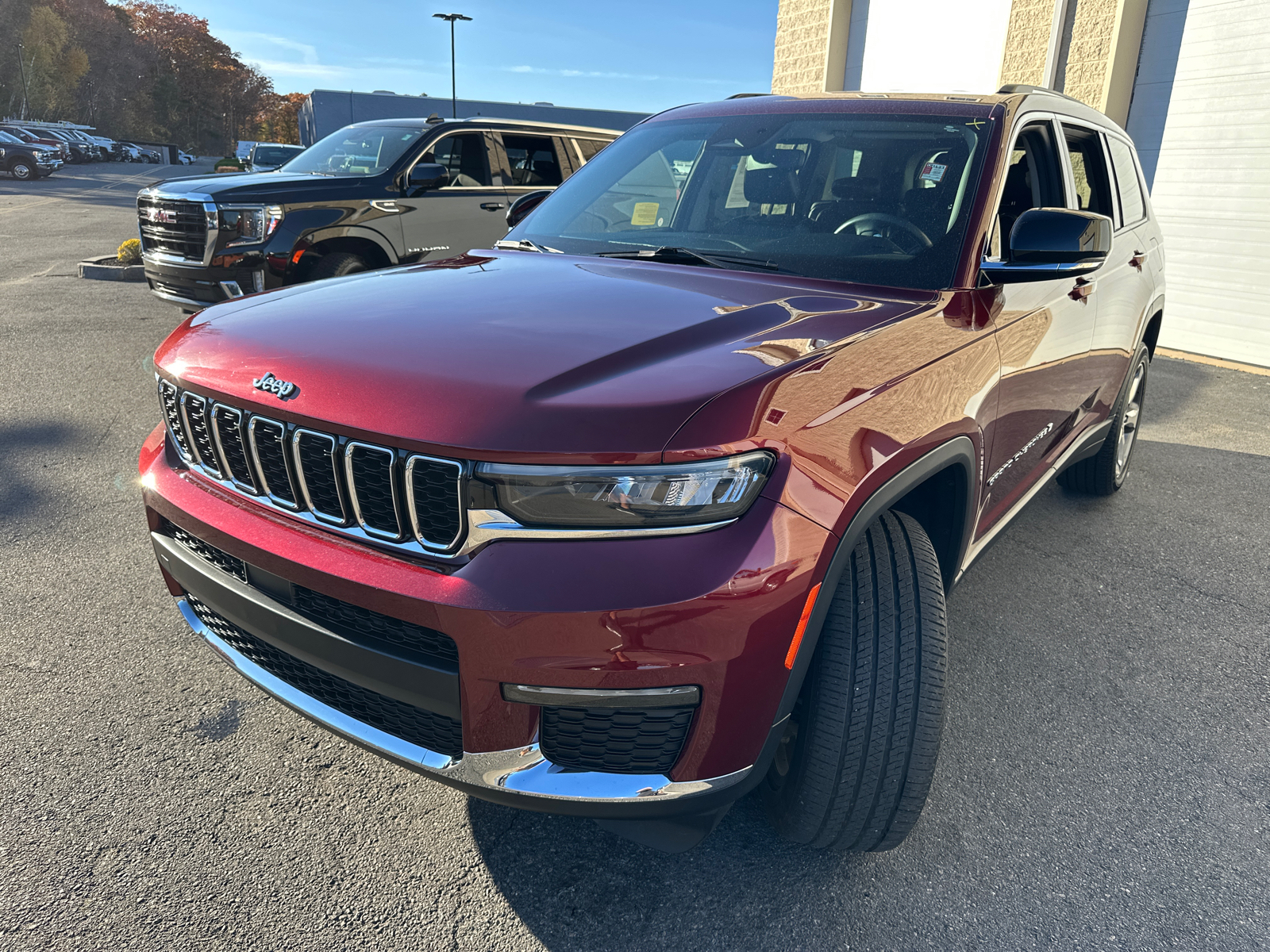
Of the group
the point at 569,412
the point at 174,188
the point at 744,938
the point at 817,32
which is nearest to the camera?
the point at 569,412

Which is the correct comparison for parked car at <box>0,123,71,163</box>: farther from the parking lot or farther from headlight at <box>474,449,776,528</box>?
headlight at <box>474,449,776,528</box>

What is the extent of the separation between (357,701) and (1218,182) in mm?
10514

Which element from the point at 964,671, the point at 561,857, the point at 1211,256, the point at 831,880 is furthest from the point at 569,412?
the point at 1211,256

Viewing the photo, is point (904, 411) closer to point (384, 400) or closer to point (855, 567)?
point (855, 567)

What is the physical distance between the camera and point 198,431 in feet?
6.98

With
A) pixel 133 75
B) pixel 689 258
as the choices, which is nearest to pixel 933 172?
pixel 689 258

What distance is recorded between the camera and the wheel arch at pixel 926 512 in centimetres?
171

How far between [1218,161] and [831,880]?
9.95 metres

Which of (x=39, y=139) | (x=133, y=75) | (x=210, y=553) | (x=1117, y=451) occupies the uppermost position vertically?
(x=133, y=75)

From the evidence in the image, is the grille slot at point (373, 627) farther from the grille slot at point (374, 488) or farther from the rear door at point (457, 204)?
the rear door at point (457, 204)

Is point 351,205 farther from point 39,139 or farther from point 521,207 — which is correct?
point 39,139

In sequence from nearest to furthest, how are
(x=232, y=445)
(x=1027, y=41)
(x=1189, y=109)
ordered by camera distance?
1. (x=232, y=445)
2. (x=1189, y=109)
3. (x=1027, y=41)

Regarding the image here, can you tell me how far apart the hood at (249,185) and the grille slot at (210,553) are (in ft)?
16.0

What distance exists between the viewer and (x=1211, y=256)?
9.37m
